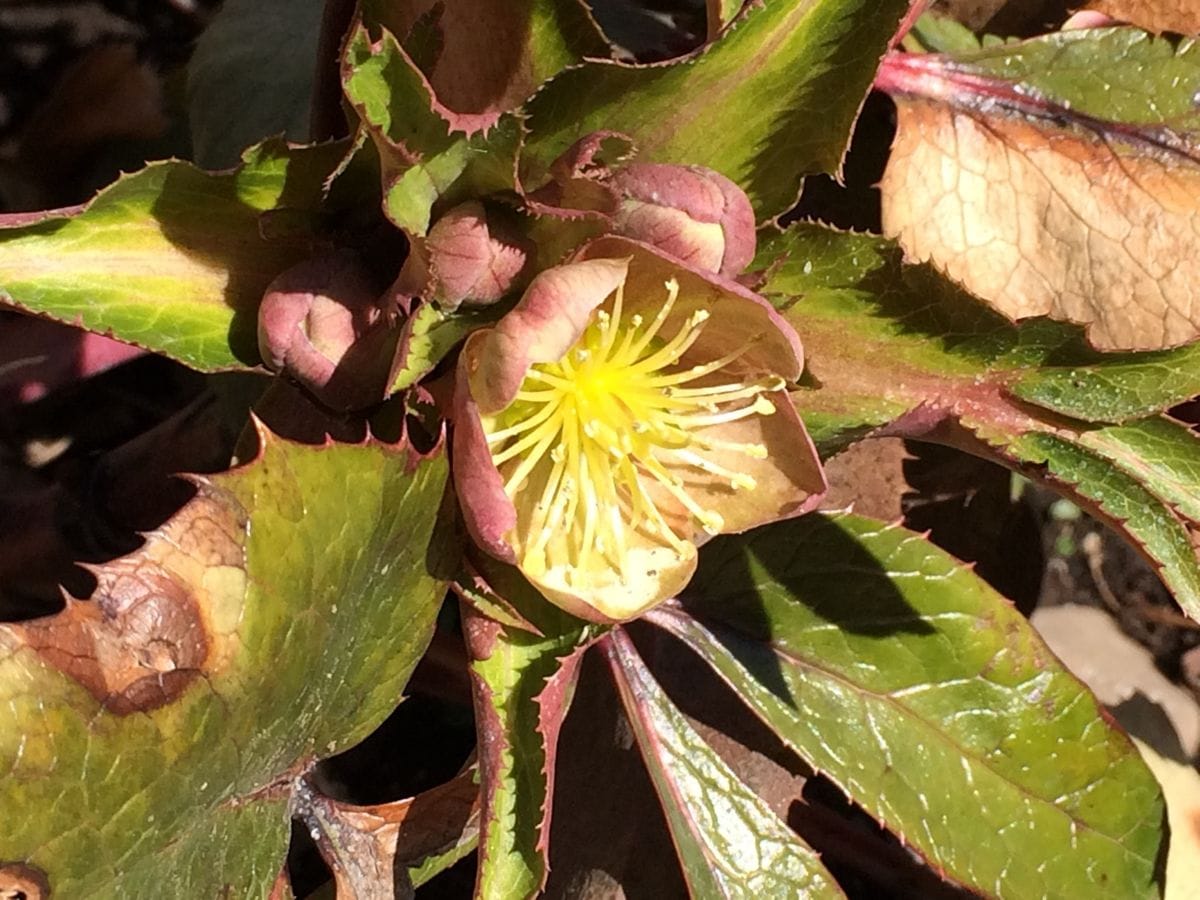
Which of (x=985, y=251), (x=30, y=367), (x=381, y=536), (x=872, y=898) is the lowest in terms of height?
(x=872, y=898)

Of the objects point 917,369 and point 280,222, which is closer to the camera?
point 280,222

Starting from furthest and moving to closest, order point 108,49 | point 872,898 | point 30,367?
point 872,898 < point 108,49 < point 30,367

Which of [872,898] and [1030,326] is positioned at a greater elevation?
[1030,326]

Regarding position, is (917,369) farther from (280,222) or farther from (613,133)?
(280,222)

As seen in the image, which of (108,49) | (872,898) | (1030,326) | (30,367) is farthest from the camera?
(872,898)

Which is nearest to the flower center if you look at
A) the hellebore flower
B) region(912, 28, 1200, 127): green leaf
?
the hellebore flower

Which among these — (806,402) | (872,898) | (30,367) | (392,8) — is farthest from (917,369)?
(872,898)
